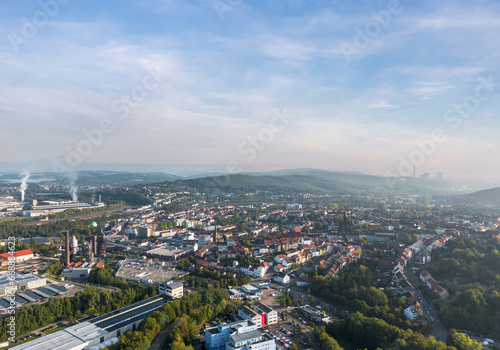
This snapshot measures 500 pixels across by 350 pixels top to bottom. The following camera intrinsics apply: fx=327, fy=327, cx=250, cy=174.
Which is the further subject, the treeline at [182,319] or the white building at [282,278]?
the white building at [282,278]

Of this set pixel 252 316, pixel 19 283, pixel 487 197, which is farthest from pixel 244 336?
pixel 487 197

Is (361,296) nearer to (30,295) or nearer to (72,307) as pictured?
(72,307)

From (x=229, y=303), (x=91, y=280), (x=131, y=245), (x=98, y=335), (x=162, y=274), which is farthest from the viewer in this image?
(x=131, y=245)

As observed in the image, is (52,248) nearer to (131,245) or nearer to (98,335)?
(131,245)

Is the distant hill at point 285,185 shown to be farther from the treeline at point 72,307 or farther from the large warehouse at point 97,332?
the large warehouse at point 97,332

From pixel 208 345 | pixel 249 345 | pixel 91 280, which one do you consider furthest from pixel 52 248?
pixel 249 345

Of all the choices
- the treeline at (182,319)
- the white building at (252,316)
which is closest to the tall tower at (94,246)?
the treeline at (182,319)
